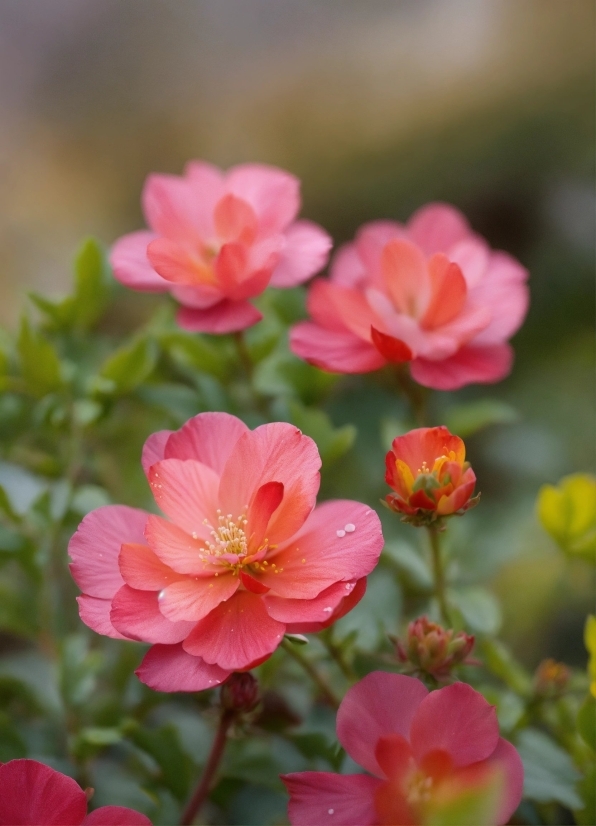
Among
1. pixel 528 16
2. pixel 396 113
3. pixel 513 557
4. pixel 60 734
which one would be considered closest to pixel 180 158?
pixel 396 113

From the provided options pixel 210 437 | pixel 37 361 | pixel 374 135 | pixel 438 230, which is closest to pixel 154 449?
pixel 210 437

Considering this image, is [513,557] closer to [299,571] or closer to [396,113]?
[299,571]

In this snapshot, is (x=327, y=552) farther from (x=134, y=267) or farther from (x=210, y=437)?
(x=134, y=267)

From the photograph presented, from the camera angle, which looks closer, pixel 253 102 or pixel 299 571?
pixel 299 571

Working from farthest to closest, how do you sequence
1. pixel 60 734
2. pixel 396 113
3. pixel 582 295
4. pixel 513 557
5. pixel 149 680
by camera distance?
pixel 396 113
pixel 582 295
pixel 513 557
pixel 60 734
pixel 149 680

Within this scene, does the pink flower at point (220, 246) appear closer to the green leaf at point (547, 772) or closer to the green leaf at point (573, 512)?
the green leaf at point (573, 512)

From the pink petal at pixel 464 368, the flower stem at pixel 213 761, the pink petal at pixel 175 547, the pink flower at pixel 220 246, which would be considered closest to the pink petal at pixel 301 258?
the pink flower at pixel 220 246
